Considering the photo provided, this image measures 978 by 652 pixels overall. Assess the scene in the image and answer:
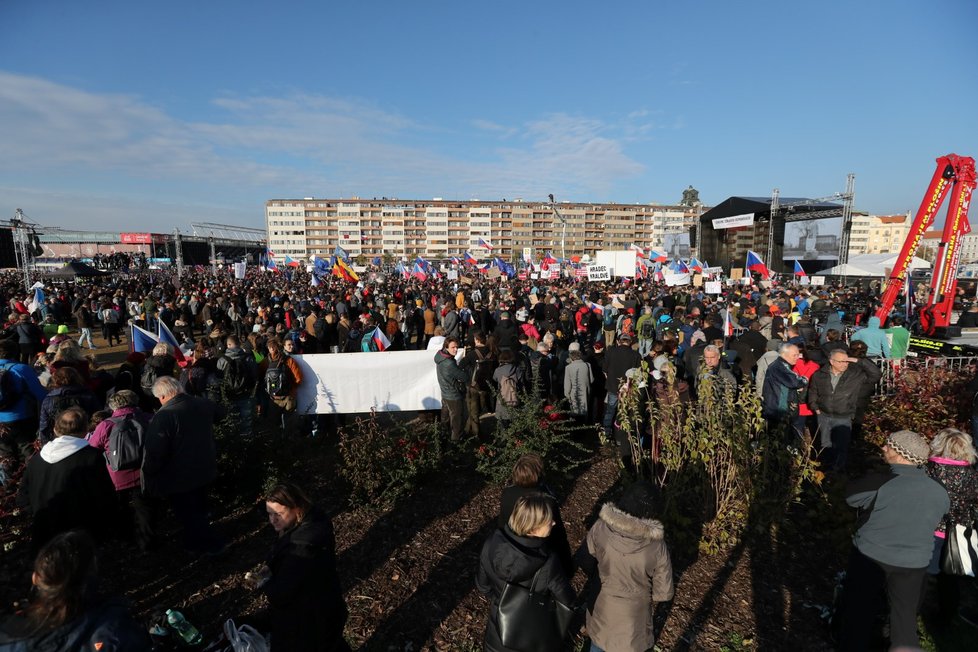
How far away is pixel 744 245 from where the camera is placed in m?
49.7

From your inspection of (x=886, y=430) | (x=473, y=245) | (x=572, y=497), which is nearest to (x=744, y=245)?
(x=886, y=430)

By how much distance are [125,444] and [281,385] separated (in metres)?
2.61

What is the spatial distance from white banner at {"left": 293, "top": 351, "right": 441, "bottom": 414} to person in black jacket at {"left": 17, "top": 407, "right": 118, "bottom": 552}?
334 centimetres

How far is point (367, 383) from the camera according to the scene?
724 centimetres

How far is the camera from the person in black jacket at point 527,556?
104 inches

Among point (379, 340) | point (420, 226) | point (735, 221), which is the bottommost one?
point (379, 340)

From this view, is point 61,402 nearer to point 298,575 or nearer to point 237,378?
point 237,378

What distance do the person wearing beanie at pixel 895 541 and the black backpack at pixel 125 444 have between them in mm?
5292

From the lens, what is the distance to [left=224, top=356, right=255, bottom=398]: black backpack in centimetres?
627

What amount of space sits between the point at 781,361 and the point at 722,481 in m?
2.31

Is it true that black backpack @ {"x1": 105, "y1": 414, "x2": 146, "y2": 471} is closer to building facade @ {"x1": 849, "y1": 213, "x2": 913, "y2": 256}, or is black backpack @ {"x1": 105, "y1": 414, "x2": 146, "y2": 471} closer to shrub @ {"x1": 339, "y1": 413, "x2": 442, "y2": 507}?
shrub @ {"x1": 339, "y1": 413, "x2": 442, "y2": 507}

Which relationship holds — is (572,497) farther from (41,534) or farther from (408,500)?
(41,534)

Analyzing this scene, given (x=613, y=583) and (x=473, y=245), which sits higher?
(x=473, y=245)

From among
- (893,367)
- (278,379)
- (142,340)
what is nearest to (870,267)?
(893,367)
